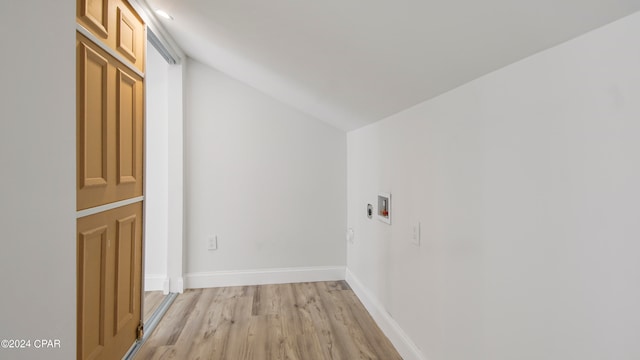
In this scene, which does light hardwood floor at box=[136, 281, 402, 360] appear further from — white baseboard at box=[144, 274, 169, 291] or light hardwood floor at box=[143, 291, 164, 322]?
white baseboard at box=[144, 274, 169, 291]

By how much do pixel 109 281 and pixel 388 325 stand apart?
167cm

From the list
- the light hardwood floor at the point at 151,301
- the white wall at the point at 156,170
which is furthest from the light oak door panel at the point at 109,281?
the white wall at the point at 156,170

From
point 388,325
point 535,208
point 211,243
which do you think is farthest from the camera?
point 211,243

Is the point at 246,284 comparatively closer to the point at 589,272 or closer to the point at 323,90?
the point at 323,90

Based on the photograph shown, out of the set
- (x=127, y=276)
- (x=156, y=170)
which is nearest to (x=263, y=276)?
(x=156, y=170)

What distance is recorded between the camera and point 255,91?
331 cm

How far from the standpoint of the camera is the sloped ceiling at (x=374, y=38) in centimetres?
85

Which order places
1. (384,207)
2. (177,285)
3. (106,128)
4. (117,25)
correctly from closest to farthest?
(106,128)
(117,25)
(384,207)
(177,285)

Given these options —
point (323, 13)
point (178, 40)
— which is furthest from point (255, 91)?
point (323, 13)

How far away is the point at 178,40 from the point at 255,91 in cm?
82

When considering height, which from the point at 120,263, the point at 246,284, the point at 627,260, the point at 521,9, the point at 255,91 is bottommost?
the point at 246,284

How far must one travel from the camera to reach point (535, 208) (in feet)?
3.33

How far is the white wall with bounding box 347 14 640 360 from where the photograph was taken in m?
0.76

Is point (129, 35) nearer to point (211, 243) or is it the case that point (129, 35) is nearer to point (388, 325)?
point (211, 243)
